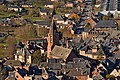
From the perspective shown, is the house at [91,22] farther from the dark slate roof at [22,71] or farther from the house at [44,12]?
the dark slate roof at [22,71]

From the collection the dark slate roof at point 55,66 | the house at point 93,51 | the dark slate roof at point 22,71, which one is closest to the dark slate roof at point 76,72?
the dark slate roof at point 55,66

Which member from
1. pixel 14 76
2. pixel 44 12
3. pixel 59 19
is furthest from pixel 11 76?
pixel 44 12

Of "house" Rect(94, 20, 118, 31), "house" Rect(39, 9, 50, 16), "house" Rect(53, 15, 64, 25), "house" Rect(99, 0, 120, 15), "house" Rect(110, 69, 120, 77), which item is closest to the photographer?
"house" Rect(110, 69, 120, 77)

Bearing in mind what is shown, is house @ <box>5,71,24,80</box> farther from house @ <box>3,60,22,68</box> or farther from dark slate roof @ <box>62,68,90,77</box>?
dark slate roof @ <box>62,68,90,77</box>

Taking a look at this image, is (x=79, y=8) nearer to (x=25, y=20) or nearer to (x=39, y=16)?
(x=39, y=16)

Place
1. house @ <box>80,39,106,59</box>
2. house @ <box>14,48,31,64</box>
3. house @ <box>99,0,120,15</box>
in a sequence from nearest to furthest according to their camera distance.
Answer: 1. house @ <box>14,48,31,64</box>
2. house @ <box>80,39,106,59</box>
3. house @ <box>99,0,120,15</box>

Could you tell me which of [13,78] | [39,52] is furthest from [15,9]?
[13,78]

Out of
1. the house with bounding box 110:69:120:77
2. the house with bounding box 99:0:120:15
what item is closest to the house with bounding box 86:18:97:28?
the house with bounding box 99:0:120:15
